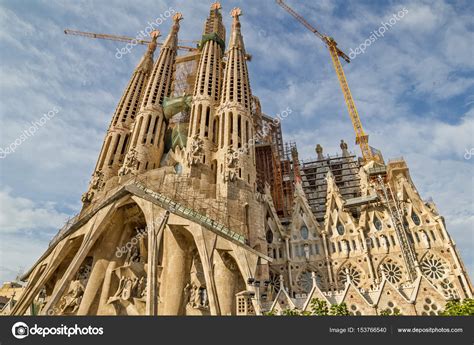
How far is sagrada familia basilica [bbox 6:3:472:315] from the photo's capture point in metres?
20.4

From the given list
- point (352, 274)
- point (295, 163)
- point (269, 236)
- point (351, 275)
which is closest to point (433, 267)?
point (352, 274)

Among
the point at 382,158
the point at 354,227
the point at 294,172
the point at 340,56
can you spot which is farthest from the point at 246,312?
the point at 340,56

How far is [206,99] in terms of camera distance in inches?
1388

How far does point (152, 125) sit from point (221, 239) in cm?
2111

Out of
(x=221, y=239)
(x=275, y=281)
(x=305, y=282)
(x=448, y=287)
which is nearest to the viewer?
(x=221, y=239)

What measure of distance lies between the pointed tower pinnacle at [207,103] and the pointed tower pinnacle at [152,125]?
5355 millimetres

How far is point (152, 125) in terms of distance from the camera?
36.5 m

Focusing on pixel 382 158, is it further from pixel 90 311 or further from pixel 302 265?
pixel 90 311

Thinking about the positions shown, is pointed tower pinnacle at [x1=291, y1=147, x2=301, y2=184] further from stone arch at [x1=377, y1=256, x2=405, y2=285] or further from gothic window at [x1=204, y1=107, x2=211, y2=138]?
stone arch at [x1=377, y1=256, x2=405, y2=285]

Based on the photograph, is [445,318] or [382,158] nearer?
[445,318]

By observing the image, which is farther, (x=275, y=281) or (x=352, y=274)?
(x=275, y=281)

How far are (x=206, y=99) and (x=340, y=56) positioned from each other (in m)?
34.8

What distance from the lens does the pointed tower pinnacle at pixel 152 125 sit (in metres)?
32.1

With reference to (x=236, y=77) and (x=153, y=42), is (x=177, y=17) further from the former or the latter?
(x=236, y=77)
